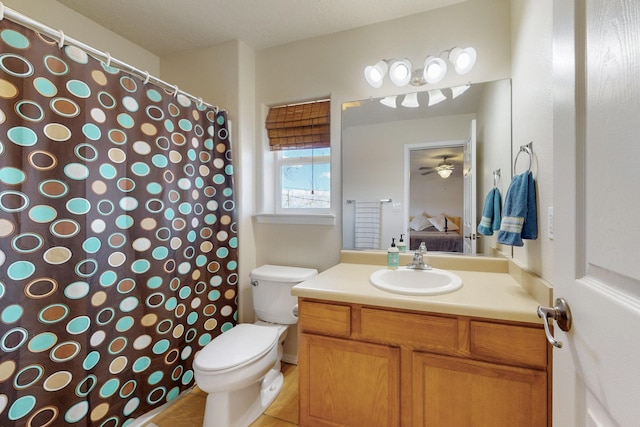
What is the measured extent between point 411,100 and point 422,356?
1448mm

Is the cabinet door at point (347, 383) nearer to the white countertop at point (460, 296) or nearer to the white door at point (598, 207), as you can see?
the white countertop at point (460, 296)

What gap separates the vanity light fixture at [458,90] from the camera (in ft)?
5.41

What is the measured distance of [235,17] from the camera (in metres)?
1.82

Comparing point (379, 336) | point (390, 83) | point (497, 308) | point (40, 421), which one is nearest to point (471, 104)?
point (390, 83)

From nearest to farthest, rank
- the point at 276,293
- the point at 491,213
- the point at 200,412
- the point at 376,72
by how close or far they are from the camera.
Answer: the point at 491,213
the point at 200,412
the point at 376,72
the point at 276,293

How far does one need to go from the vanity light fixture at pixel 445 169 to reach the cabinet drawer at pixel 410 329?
93 cm

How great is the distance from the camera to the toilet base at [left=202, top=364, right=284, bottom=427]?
1400 mm

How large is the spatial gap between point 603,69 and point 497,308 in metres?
0.85

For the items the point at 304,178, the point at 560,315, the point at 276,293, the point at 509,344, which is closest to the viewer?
the point at 560,315

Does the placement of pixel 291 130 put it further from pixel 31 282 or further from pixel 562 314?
pixel 562 314

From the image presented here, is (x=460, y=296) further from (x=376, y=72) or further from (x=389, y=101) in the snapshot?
(x=376, y=72)

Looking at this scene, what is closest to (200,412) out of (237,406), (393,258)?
(237,406)

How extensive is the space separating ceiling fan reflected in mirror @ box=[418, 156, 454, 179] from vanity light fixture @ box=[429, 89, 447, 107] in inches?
13.6

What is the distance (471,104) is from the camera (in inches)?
65.4
